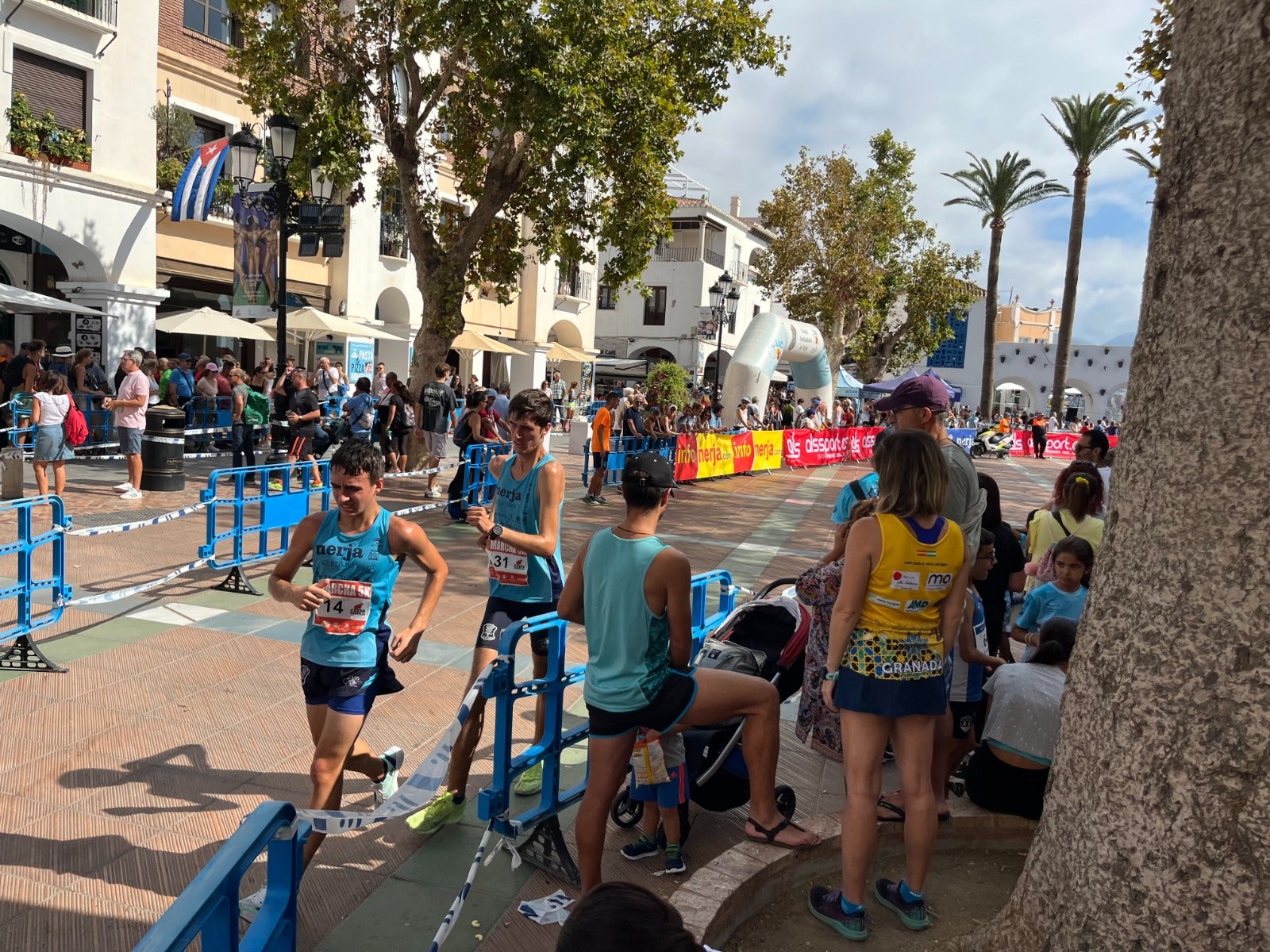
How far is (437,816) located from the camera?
13.6 ft

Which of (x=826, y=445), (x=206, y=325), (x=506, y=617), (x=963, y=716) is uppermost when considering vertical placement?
(x=206, y=325)

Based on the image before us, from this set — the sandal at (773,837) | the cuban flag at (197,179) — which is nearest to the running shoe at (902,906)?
the sandal at (773,837)

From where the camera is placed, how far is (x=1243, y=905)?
7.27ft

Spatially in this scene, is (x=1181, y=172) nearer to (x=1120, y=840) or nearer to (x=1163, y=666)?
(x=1163, y=666)

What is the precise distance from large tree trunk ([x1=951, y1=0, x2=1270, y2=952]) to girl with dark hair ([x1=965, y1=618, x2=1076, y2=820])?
1.52m

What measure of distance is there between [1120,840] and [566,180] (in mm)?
12693

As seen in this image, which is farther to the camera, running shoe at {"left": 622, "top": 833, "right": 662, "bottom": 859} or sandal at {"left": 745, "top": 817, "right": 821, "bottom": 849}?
running shoe at {"left": 622, "top": 833, "right": 662, "bottom": 859}

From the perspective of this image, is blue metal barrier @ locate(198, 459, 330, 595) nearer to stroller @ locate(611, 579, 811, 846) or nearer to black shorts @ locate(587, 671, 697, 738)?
stroller @ locate(611, 579, 811, 846)

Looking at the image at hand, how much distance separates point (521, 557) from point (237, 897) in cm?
257

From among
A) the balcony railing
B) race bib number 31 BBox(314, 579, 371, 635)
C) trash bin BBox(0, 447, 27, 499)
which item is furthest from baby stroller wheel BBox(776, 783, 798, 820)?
the balcony railing

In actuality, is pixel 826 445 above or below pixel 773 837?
above

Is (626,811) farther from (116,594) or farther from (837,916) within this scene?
→ (116,594)

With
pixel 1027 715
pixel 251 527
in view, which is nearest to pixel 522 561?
pixel 1027 715

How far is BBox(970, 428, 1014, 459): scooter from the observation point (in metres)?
35.7
